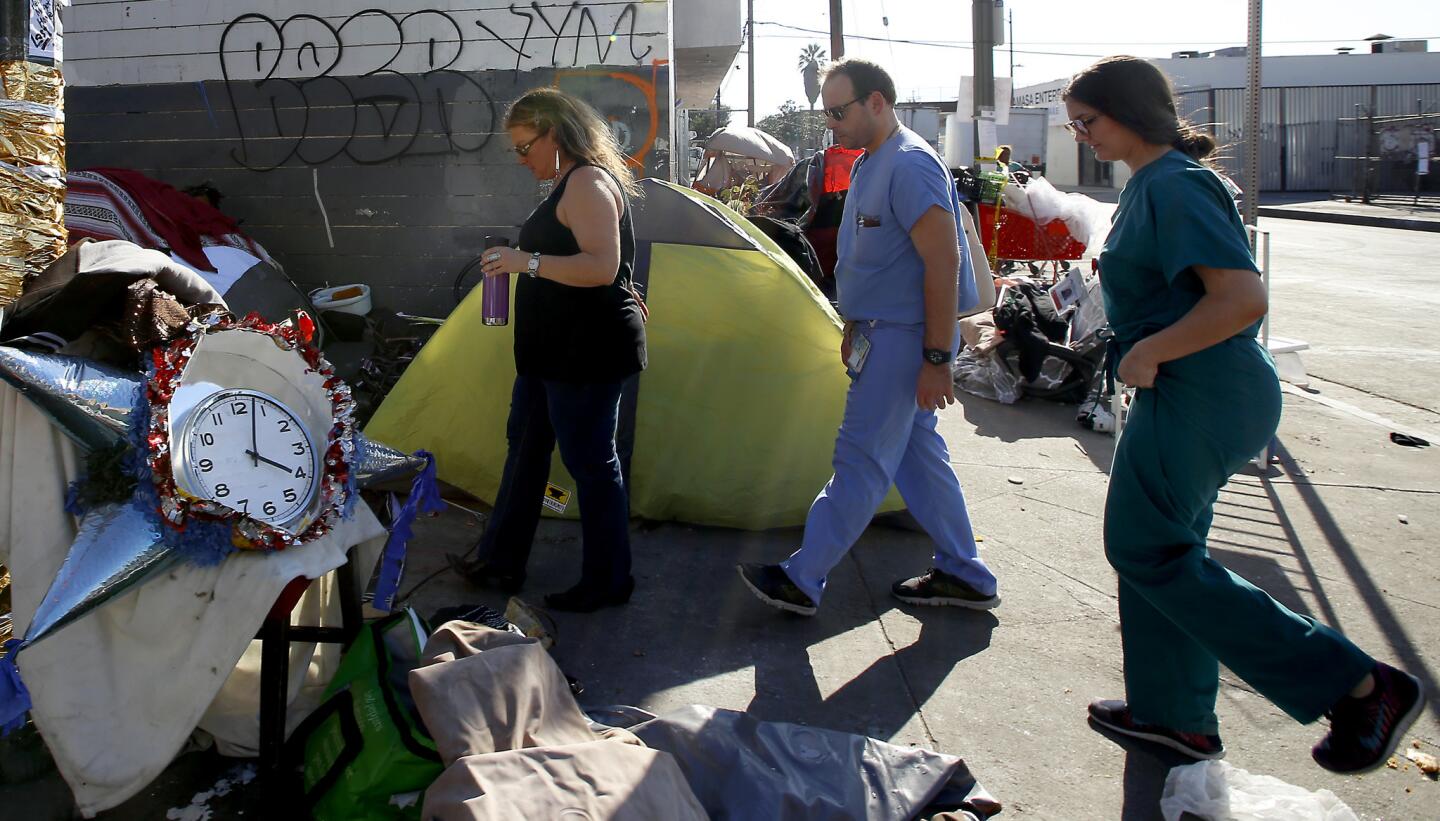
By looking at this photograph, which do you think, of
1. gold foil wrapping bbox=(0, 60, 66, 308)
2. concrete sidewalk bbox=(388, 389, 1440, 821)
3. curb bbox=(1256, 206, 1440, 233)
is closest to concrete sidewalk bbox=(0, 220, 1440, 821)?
concrete sidewalk bbox=(388, 389, 1440, 821)

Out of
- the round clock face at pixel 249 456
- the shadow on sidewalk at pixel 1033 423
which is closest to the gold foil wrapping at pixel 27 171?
the round clock face at pixel 249 456

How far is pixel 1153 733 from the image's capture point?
9.50 ft

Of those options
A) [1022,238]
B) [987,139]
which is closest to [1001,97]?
[987,139]

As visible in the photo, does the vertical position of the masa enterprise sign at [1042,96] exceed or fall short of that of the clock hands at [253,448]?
it exceeds it

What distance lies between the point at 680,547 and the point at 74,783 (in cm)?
231

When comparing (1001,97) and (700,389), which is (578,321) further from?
(1001,97)

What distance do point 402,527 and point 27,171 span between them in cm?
125

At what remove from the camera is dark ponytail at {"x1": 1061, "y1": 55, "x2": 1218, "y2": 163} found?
261cm

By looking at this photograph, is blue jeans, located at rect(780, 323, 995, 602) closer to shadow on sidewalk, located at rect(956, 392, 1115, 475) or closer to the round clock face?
the round clock face

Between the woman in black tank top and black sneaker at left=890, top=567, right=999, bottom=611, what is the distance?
0.97m

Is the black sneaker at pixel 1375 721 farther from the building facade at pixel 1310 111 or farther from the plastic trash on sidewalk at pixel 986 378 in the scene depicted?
the building facade at pixel 1310 111

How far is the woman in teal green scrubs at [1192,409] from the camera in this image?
8.13 ft

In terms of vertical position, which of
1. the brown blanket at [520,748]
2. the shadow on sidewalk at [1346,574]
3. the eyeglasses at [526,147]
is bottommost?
the shadow on sidewalk at [1346,574]

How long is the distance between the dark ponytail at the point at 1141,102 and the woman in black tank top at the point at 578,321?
4.63 ft
